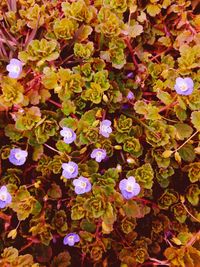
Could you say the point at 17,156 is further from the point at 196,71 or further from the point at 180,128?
the point at 196,71

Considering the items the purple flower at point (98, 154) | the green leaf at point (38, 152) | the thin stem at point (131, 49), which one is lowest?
the green leaf at point (38, 152)

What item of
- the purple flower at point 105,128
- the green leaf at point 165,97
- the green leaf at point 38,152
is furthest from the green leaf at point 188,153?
the green leaf at point 38,152

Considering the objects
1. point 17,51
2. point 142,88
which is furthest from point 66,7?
point 142,88

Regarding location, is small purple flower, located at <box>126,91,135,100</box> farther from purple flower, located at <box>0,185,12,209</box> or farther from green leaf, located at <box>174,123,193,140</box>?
purple flower, located at <box>0,185,12,209</box>

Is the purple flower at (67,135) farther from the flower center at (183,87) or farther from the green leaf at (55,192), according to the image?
the flower center at (183,87)

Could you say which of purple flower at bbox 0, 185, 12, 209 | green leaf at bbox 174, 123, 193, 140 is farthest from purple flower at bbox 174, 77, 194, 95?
purple flower at bbox 0, 185, 12, 209

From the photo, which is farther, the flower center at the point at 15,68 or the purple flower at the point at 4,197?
the flower center at the point at 15,68
